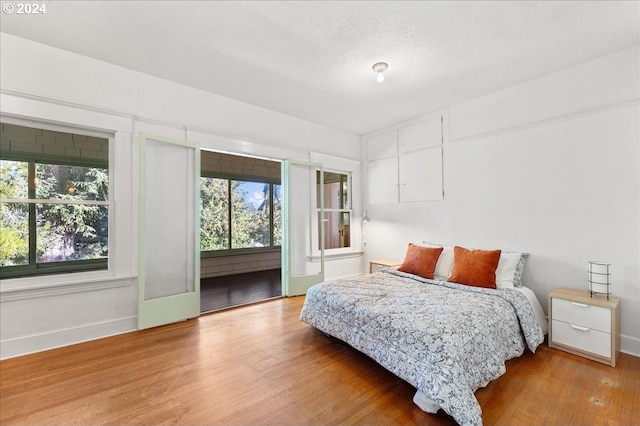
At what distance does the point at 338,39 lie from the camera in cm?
253

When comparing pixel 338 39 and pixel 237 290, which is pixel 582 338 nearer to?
pixel 338 39

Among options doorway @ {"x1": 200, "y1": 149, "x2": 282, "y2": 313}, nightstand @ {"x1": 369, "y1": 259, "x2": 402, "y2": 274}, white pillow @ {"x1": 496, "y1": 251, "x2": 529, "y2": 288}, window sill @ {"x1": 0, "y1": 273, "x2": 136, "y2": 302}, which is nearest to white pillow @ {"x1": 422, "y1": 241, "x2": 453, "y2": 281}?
white pillow @ {"x1": 496, "y1": 251, "x2": 529, "y2": 288}

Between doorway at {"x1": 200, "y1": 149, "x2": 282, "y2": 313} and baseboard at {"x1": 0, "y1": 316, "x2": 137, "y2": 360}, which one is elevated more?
doorway at {"x1": 200, "y1": 149, "x2": 282, "y2": 313}

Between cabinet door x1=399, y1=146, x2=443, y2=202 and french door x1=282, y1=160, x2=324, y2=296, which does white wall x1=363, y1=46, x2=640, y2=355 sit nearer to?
cabinet door x1=399, y1=146, x2=443, y2=202

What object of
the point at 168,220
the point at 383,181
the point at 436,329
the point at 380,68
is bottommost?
the point at 436,329

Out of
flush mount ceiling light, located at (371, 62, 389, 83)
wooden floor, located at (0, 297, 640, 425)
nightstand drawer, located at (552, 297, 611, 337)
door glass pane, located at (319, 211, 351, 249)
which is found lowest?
wooden floor, located at (0, 297, 640, 425)

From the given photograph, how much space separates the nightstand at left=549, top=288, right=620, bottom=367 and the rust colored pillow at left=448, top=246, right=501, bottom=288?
535 mm

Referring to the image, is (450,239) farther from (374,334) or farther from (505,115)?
(374,334)

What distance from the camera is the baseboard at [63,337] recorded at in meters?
2.53

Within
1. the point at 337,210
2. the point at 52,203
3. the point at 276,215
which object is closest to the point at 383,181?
the point at 337,210

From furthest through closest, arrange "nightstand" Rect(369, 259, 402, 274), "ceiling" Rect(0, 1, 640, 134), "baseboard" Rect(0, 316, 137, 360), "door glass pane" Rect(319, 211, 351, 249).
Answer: "door glass pane" Rect(319, 211, 351, 249) → "nightstand" Rect(369, 259, 402, 274) → "baseboard" Rect(0, 316, 137, 360) → "ceiling" Rect(0, 1, 640, 134)

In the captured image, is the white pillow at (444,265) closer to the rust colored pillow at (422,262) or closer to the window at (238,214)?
the rust colored pillow at (422,262)

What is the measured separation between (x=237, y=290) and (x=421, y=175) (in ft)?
11.7

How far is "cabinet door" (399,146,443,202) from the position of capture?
13.8 feet
